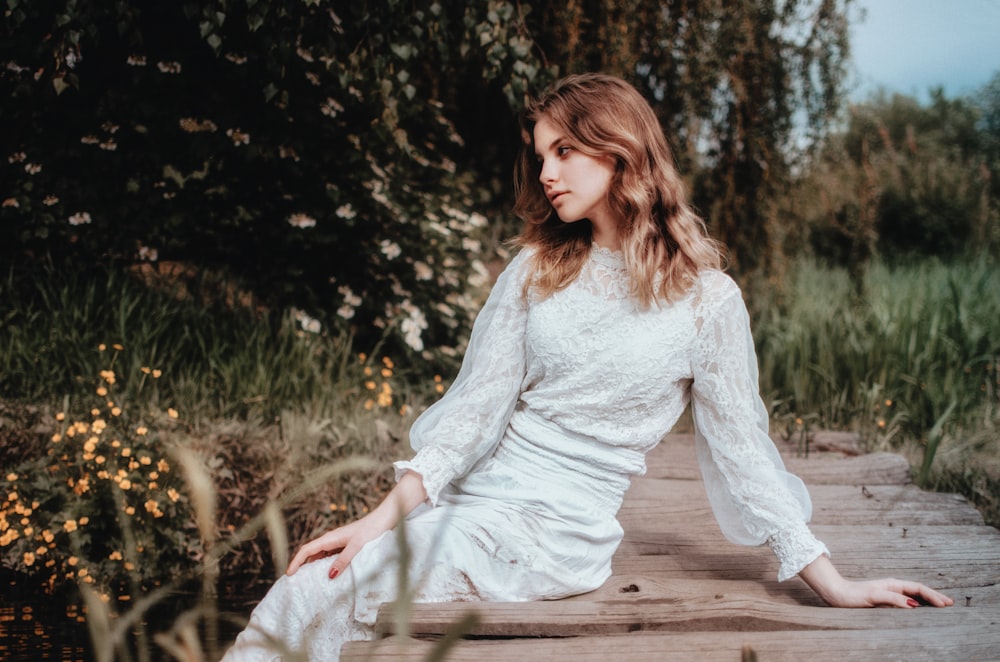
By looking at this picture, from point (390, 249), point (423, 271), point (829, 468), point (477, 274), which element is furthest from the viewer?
point (477, 274)

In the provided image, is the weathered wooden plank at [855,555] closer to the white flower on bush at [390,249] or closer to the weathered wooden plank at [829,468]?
the weathered wooden plank at [829,468]

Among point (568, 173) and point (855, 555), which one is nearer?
point (568, 173)

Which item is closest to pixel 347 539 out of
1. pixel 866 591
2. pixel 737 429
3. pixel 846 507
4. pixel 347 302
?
pixel 737 429

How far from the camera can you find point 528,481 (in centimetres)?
213

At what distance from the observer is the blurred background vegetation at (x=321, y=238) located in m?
3.70

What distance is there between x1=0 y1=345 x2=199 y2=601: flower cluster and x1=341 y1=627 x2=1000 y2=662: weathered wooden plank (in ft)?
6.67

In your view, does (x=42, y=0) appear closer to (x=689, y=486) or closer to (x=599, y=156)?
(x=599, y=156)

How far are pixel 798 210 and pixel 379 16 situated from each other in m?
3.38

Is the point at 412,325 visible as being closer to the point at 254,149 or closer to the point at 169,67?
the point at 254,149

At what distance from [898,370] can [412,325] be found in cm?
263

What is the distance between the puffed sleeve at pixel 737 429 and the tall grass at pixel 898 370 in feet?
6.29

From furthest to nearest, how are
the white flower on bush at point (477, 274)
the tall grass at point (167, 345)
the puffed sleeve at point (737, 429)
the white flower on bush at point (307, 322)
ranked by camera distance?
the white flower on bush at point (477, 274) < the white flower on bush at point (307, 322) < the tall grass at point (167, 345) < the puffed sleeve at point (737, 429)

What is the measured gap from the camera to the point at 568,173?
2158mm

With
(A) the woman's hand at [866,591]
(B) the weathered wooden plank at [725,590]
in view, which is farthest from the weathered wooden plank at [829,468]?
(A) the woman's hand at [866,591]
